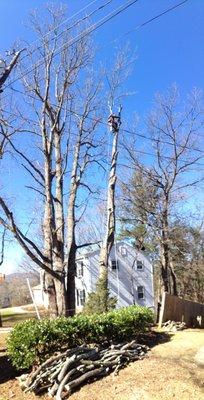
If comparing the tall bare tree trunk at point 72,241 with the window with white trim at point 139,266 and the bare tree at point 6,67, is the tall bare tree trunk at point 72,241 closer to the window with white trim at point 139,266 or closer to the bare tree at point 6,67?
the bare tree at point 6,67

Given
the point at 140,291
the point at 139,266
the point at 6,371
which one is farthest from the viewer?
the point at 139,266

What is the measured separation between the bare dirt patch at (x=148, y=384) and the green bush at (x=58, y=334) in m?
0.70

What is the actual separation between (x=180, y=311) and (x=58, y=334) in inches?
→ 379

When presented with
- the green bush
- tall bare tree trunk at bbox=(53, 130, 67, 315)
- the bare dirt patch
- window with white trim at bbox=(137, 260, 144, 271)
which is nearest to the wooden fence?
tall bare tree trunk at bbox=(53, 130, 67, 315)

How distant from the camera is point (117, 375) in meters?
9.62

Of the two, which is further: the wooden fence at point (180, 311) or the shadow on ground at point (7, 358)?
the wooden fence at point (180, 311)

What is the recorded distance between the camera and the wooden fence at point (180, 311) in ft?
56.6

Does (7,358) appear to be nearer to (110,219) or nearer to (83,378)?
(83,378)

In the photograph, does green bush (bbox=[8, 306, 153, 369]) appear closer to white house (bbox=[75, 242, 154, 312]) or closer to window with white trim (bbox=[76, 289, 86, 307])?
white house (bbox=[75, 242, 154, 312])

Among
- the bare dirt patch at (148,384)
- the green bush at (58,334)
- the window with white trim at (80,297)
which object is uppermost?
the window with white trim at (80,297)

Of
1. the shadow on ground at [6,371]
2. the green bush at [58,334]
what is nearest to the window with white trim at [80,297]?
the green bush at [58,334]

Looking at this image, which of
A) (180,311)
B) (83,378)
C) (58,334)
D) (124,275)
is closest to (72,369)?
(83,378)

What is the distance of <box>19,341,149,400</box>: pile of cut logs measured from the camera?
9102 mm

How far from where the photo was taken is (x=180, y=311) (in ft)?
61.6
